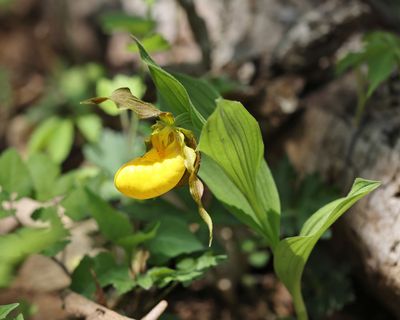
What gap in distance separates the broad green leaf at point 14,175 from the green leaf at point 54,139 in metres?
0.81

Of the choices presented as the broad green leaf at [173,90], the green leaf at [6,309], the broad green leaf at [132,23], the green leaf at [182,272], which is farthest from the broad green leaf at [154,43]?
the green leaf at [6,309]

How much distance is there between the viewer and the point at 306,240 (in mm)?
1018

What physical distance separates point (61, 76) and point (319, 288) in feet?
6.26

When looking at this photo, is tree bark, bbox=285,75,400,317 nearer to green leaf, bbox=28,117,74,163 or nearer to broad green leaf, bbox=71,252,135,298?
broad green leaf, bbox=71,252,135,298

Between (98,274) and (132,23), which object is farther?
(132,23)

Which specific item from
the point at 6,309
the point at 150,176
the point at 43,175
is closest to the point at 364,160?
the point at 150,176

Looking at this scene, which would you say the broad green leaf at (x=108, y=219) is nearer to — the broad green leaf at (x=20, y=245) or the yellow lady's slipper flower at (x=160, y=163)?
the broad green leaf at (x=20, y=245)

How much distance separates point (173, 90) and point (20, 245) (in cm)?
48

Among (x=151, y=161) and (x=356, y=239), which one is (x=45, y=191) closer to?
(x=151, y=161)

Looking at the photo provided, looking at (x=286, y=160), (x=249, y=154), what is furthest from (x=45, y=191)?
(x=286, y=160)

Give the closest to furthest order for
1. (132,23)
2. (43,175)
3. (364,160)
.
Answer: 1. (43,175)
2. (364,160)
3. (132,23)

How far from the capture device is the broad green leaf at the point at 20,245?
1.07m

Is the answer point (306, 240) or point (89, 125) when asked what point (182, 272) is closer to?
point (306, 240)

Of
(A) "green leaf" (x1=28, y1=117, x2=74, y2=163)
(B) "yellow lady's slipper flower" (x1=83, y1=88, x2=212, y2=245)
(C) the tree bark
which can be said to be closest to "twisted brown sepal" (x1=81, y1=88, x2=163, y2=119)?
(B) "yellow lady's slipper flower" (x1=83, y1=88, x2=212, y2=245)
